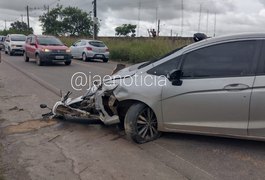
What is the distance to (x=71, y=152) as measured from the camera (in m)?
5.14

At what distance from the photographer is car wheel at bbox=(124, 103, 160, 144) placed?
212 inches

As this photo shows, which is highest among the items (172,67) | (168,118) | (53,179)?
(172,67)

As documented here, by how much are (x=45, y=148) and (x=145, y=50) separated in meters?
18.6

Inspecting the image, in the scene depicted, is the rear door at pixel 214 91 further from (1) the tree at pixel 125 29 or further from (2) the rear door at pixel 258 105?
(1) the tree at pixel 125 29

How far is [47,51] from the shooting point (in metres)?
19.7

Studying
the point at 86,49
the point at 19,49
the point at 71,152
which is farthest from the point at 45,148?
the point at 19,49

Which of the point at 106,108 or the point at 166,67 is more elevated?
the point at 166,67

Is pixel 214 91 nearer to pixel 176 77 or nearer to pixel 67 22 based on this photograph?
pixel 176 77

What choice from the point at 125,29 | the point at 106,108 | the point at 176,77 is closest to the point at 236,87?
the point at 176,77

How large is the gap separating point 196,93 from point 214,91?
0.26 meters

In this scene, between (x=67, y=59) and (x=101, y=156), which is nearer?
(x=101, y=156)

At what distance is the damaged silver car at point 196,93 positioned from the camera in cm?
479

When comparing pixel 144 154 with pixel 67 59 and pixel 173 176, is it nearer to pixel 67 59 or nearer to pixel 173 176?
pixel 173 176

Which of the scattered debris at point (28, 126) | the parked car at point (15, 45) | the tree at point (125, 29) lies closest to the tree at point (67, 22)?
the tree at point (125, 29)
